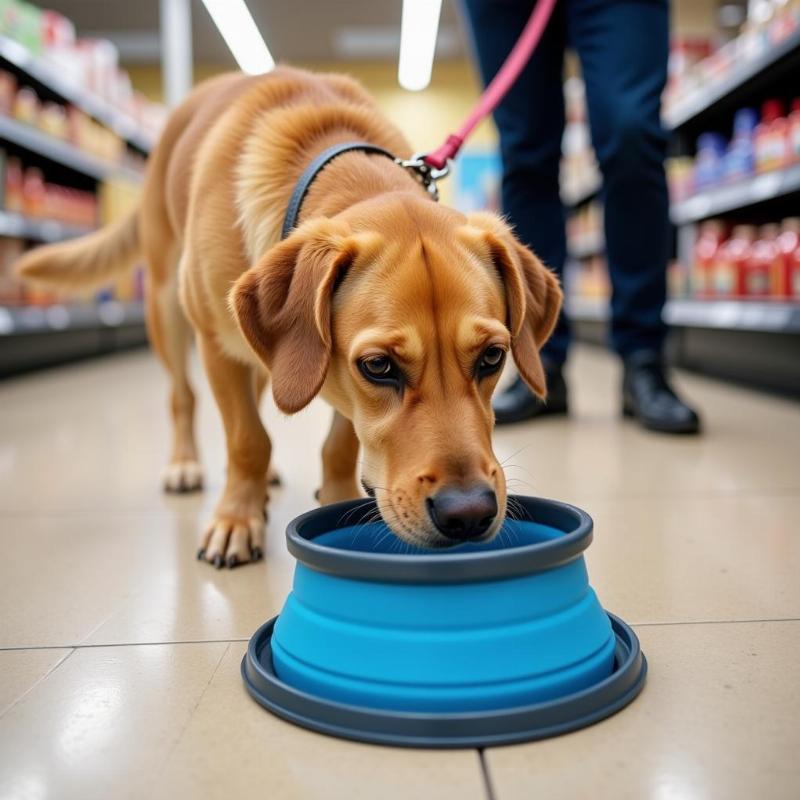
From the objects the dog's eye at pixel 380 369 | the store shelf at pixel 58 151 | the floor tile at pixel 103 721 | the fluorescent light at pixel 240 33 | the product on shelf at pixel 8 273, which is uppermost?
the fluorescent light at pixel 240 33

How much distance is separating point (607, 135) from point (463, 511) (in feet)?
6.26

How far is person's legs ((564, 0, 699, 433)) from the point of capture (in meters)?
2.53

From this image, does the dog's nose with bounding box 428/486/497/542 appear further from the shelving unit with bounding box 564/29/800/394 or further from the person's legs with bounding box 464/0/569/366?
the shelving unit with bounding box 564/29/800/394

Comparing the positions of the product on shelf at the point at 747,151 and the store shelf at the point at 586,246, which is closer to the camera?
the product on shelf at the point at 747,151

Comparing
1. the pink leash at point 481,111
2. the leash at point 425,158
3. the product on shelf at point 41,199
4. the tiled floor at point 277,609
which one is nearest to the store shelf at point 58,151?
the product on shelf at point 41,199

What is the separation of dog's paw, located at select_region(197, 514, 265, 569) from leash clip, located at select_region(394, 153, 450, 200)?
0.70 m

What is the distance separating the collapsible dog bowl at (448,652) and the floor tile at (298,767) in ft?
0.06

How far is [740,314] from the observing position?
3.80 meters

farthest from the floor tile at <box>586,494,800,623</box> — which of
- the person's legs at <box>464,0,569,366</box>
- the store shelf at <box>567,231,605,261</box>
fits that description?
the store shelf at <box>567,231,605,261</box>

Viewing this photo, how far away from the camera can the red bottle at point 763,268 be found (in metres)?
3.71

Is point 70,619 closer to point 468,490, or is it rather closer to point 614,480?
point 468,490

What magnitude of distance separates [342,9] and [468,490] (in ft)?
34.5

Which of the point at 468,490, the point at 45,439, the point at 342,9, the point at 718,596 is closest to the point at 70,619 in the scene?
the point at 468,490

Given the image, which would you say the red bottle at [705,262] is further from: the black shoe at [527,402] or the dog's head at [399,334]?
the dog's head at [399,334]
